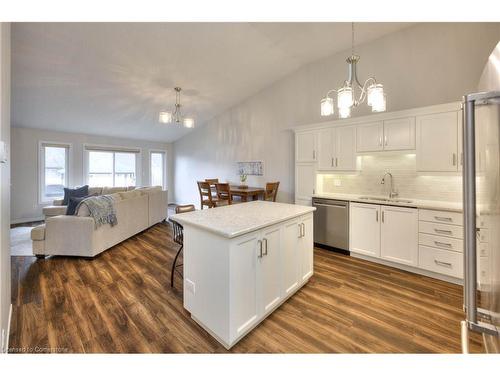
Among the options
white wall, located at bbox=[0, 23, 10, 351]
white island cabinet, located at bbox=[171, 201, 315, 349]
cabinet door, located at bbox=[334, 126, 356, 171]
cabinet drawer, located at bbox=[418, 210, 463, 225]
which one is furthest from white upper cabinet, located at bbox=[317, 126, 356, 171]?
white wall, located at bbox=[0, 23, 10, 351]

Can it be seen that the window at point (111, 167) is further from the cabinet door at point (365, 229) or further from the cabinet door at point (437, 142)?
the cabinet door at point (437, 142)

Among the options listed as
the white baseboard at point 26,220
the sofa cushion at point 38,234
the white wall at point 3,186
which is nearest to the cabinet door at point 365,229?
the white wall at point 3,186

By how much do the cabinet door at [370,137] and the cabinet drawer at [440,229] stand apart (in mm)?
1166

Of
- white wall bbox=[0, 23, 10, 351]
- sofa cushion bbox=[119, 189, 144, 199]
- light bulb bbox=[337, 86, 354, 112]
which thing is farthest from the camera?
sofa cushion bbox=[119, 189, 144, 199]

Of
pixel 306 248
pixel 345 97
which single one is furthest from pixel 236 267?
pixel 345 97

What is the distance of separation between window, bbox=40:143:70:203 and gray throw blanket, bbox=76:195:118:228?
3.44 metres

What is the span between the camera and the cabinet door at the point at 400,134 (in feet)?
9.89

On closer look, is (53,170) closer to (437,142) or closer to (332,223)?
(332,223)

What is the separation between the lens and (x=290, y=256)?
2.25m

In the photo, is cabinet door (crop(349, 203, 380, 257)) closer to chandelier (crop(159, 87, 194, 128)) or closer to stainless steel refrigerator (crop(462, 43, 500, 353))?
stainless steel refrigerator (crop(462, 43, 500, 353))

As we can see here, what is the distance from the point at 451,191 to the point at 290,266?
2.52 meters

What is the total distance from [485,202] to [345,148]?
274 centimetres

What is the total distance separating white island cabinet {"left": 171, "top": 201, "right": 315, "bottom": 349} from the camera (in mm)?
1638
